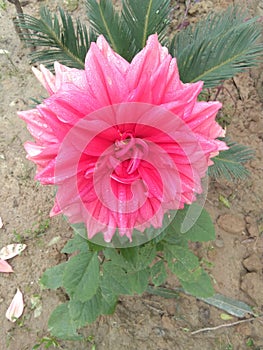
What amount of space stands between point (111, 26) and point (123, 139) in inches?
37.2

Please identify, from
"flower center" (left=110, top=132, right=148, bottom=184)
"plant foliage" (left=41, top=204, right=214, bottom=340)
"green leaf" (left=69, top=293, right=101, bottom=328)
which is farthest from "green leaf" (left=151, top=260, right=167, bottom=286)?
"flower center" (left=110, top=132, right=148, bottom=184)

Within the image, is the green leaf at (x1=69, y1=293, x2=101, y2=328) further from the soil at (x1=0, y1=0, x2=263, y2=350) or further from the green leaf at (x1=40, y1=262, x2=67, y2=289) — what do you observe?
the soil at (x1=0, y1=0, x2=263, y2=350)

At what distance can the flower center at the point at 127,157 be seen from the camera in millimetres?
880

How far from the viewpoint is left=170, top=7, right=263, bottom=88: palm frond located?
1530 mm

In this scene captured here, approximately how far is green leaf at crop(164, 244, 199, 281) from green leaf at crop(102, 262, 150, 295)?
16 centimetres

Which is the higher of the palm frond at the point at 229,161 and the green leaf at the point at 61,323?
the palm frond at the point at 229,161

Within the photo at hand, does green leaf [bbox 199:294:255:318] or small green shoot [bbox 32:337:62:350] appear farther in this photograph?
green leaf [bbox 199:294:255:318]

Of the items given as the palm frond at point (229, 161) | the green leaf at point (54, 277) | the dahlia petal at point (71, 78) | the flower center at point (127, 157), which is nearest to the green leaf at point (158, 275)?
the green leaf at point (54, 277)

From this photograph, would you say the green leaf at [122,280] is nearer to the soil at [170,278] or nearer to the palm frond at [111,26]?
the soil at [170,278]

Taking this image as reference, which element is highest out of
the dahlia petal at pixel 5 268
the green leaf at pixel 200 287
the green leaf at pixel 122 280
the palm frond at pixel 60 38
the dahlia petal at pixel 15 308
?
the palm frond at pixel 60 38

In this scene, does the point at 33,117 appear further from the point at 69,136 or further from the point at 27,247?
the point at 27,247

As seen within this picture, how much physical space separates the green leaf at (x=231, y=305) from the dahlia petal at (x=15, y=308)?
3.29ft

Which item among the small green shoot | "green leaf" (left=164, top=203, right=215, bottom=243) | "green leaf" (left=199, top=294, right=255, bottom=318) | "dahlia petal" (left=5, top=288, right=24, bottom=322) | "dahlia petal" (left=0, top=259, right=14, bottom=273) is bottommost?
"green leaf" (left=199, top=294, right=255, bottom=318)

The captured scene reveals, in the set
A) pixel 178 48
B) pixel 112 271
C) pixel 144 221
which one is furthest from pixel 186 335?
pixel 178 48
